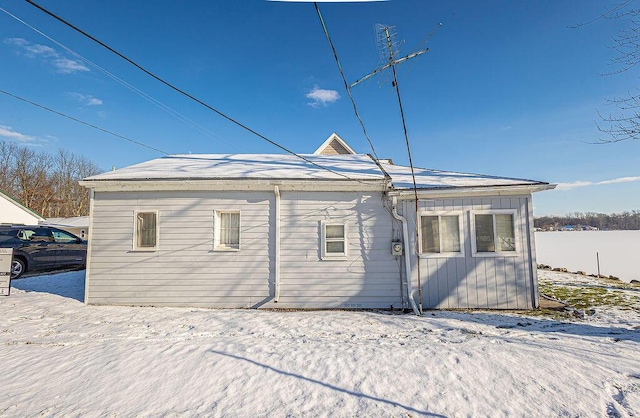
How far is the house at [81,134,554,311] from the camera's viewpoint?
689 centimetres

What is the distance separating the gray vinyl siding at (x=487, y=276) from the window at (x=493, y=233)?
4.6 inches

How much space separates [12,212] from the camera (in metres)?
22.1

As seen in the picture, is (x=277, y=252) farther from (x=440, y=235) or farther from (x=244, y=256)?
(x=440, y=235)

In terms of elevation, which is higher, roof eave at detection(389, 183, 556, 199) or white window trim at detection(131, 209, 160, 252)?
roof eave at detection(389, 183, 556, 199)

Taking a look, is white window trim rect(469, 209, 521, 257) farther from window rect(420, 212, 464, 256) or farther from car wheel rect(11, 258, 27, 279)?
car wheel rect(11, 258, 27, 279)

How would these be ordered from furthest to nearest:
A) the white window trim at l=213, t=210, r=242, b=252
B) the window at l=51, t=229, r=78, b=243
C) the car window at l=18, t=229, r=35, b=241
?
the window at l=51, t=229, r=78, b=243 → the car window at l=18, t=229, r=35, b=241 → the white window trim at l=213, t=210, r=242, b=252

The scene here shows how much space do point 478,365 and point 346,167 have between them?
5888 mm

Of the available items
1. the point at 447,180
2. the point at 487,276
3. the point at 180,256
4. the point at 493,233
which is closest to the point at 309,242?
the point at 180,256

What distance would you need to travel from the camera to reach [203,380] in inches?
141

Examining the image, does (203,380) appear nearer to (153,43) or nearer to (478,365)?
(478,365)

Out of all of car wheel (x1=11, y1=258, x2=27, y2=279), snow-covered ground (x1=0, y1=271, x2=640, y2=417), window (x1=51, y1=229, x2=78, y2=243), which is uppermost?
window (x1=51, y1=229, x2=78, y2=243)

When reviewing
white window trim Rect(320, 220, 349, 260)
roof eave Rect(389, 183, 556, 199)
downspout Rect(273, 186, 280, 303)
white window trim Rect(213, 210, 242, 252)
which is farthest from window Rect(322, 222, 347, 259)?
white window trim Rect(213, 210, 242, 252)

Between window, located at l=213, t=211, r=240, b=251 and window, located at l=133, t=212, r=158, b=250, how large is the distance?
1.48m

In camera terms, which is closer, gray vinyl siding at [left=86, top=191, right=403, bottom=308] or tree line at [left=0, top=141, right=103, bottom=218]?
gray vinyl siding at [left=86, top=191, right=403, bottom=308]
